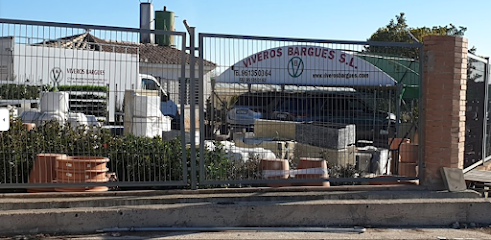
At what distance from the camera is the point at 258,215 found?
22.6ft

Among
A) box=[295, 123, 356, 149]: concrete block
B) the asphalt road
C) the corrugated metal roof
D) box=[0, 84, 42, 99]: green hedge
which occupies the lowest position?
the asphalt road

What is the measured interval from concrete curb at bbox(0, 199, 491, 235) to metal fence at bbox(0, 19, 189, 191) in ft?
1.90

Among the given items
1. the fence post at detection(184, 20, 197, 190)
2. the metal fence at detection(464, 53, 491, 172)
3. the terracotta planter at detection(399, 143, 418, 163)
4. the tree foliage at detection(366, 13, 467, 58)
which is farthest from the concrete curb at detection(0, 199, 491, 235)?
the tree foliage at detection(366, 13, 467, 58)

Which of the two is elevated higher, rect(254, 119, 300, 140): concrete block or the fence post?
the fence post

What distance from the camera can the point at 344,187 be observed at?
25.1 feet

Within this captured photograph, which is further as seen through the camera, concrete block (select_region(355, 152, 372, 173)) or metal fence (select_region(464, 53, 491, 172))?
metal fence (select_region(464, 53, 491, 172))

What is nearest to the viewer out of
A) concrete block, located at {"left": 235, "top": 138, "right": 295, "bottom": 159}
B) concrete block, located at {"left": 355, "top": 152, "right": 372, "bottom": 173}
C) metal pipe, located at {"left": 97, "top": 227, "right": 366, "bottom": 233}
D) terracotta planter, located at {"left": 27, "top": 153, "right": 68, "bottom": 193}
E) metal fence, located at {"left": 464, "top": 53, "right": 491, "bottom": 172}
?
metal pipe, located at {"left": 97, "top": 227, "right": 366, "bottom": 233}

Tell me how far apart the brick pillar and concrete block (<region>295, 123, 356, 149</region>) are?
1183 mm

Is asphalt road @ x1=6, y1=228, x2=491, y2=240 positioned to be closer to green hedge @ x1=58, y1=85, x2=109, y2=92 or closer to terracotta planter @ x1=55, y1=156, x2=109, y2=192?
terracotta planter @ x1=55, y1=156, x2=109, y2=192

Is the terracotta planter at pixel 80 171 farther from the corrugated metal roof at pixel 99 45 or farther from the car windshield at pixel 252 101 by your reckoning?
the car windshield at pixel 252 101

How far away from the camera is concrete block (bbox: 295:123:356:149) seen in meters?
7.70

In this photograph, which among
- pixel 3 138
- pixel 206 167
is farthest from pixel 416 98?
pixel 3 138

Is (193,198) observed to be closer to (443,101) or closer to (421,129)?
(421,129)

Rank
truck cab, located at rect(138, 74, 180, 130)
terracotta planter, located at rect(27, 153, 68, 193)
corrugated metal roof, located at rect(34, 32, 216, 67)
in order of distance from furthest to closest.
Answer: truck cab, located at rect(138, 74, 180, 130) → terracotta planter, located at rect(27, 153, 68, 193) → corrugated metal roof, located at rect(34, 32, 216, 67)
